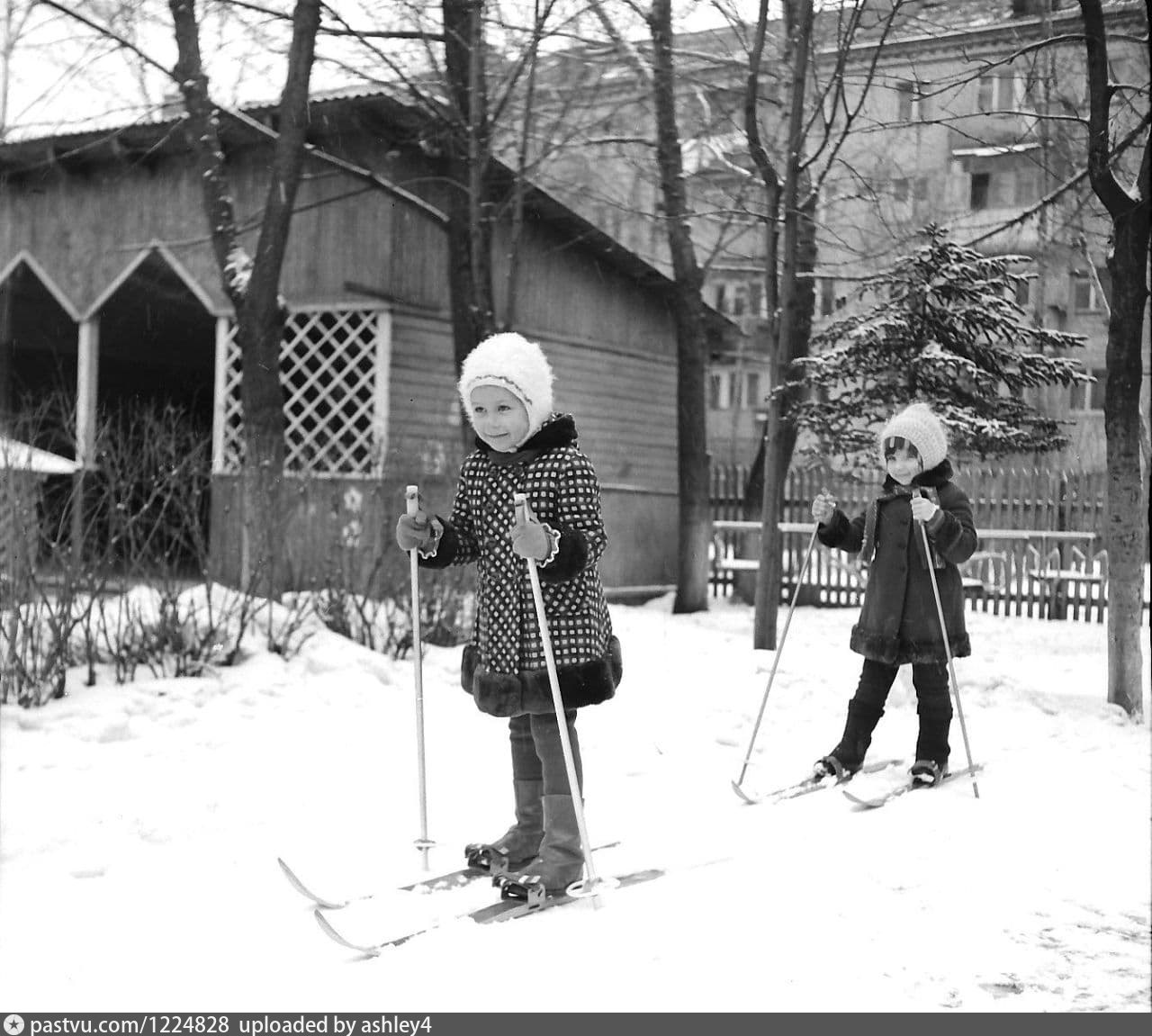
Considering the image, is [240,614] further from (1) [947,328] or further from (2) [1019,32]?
Answer: (2) [1019,32]

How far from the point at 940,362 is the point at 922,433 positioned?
225 millimetres

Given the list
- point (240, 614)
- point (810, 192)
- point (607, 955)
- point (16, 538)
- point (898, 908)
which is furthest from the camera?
point (240, 614)

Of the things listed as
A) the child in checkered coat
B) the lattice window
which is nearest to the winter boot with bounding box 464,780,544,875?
the child in checkered coat

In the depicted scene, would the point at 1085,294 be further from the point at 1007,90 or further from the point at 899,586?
the point at 899,586

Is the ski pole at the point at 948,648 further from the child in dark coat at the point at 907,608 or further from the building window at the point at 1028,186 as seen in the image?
the building window at the point at 1028,186

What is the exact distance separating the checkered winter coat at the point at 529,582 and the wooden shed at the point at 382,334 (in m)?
0.47

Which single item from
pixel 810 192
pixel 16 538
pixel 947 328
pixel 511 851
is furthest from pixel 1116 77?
pixel 16 538

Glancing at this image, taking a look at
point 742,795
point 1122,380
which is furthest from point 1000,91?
point 742,795

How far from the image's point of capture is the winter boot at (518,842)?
7.64 ft

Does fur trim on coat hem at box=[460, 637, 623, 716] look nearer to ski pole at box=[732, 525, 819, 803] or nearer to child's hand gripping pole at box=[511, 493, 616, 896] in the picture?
child's hand gripping pole at box=[511, 493, 616, 896]

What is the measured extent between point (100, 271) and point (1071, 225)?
5.64 metres

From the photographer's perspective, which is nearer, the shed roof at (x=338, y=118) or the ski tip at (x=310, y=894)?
the ski tip at (x=310, y=894)

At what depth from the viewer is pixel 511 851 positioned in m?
2.36

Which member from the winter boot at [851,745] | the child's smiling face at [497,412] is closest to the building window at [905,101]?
the child's smiling face at [497,412]
